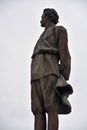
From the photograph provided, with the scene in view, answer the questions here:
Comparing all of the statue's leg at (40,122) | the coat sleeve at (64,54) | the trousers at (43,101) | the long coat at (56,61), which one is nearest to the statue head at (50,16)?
the long coat at (56,61)

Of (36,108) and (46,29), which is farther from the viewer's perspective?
(46,29)

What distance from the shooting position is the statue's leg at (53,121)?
28.7 ft

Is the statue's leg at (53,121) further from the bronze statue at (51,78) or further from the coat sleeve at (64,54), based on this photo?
the coat sleeve at (64,54)

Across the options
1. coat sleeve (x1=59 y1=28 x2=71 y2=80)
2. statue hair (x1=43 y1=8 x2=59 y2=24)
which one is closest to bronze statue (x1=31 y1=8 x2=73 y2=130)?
coat sleeve (x1=59 y1=28 x2=71 y2=80)

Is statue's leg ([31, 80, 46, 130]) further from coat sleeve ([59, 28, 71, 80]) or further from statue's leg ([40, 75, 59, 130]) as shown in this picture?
coat sleeve ([59, 28, 71, 80])

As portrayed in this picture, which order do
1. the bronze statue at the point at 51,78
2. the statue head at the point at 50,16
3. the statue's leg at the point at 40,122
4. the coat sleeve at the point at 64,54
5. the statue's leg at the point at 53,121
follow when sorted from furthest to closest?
the statue head at the point at 50,16 → the coat sleeve at the point at 64,54 → the statue's leg at the point at 40,122 → the bronze statue at the point at 51,78 → the statue's leg at the point at 53,121

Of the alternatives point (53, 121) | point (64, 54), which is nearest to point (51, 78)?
point (64, 54)

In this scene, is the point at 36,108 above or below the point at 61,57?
below

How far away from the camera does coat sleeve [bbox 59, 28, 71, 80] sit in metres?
9.16

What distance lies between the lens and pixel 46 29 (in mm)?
9789

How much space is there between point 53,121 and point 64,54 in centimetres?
133

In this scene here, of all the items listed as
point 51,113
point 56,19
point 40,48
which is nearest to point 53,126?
point 51,113

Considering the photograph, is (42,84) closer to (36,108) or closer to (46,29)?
(36,108)

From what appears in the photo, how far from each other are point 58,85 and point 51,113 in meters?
0.53
